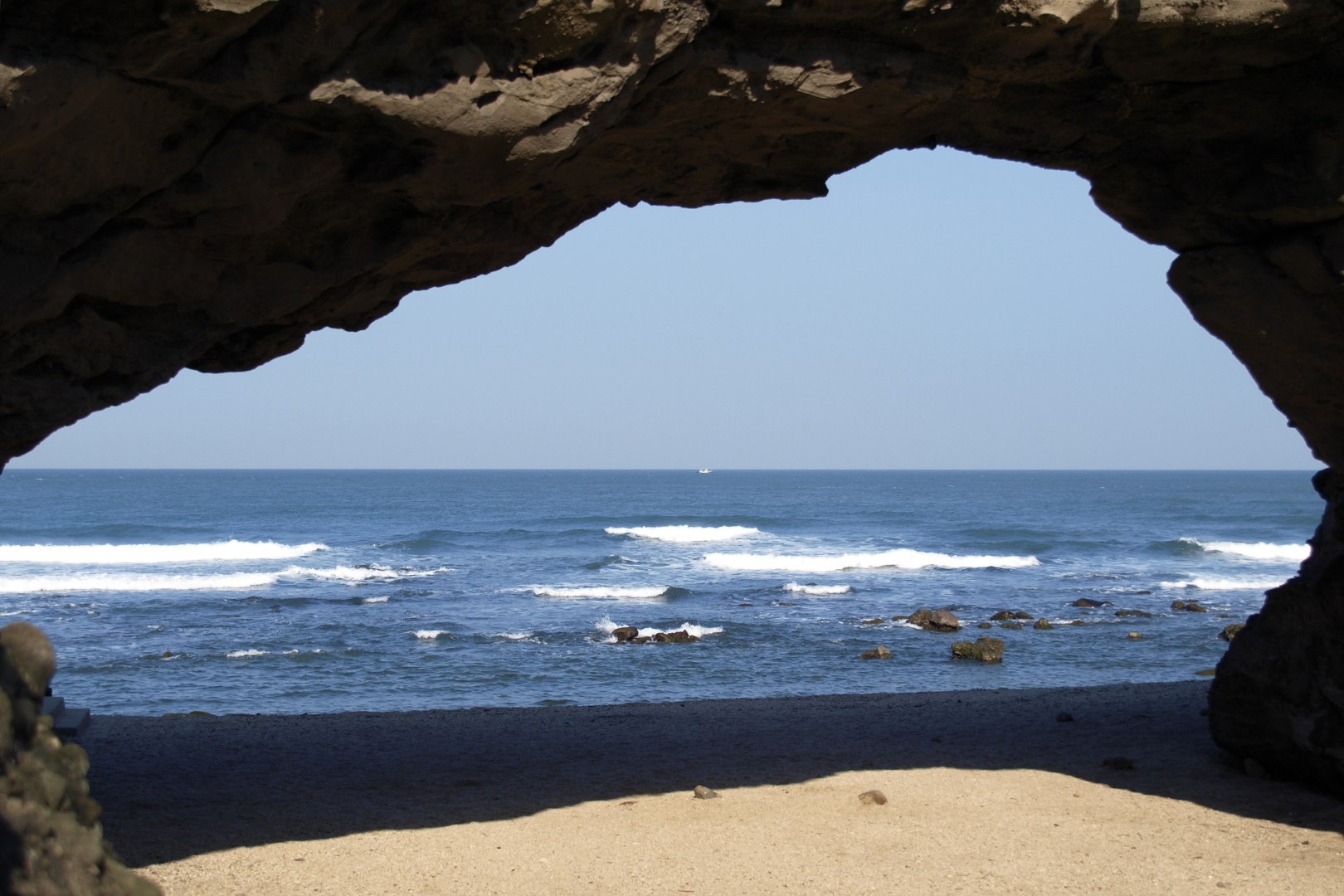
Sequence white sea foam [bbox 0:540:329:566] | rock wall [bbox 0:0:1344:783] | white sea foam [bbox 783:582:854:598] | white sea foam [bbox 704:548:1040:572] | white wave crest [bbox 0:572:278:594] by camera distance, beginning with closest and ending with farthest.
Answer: rock wall [bbox 0:0:1344:783] → white sea foam [bbox 783:582:854:598] → white wave crest [bbox 0:572:278:594] → white sea foam [bbox 704:548:1040:572] → white sea foam [bbox 0:540:329:566]

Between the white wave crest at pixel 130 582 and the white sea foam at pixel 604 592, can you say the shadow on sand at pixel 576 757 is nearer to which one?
the white sea foam at pixel 604 592

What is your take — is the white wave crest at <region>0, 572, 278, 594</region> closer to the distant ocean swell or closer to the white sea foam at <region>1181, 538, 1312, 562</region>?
the distant ocean swell

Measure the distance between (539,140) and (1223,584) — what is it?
94.3 ft

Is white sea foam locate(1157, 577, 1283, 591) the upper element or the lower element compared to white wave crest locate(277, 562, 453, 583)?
upper

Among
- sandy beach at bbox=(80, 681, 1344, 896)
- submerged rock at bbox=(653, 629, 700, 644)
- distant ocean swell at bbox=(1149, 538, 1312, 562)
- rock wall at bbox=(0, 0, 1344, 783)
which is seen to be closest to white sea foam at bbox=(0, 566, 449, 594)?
submerged rock at bbox=(653, 629, 700, 644)

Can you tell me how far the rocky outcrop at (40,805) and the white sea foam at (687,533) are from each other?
39.3 meters

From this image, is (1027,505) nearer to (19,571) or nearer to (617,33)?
(19,571)

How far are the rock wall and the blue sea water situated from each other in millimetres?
8853

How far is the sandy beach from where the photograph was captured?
6379 millimetres

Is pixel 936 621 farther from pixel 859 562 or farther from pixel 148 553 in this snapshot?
pixel 148 553

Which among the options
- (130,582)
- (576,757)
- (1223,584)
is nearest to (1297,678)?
(576,757)

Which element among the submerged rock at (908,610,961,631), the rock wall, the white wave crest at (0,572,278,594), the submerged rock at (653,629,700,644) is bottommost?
the white wave crest at (0,572,278,594)

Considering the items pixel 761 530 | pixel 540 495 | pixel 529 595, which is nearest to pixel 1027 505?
pixel 761 530

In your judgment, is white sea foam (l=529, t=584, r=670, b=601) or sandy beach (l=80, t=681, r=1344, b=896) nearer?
sandy beach (l=80, t=681, r=1344, b=896)
